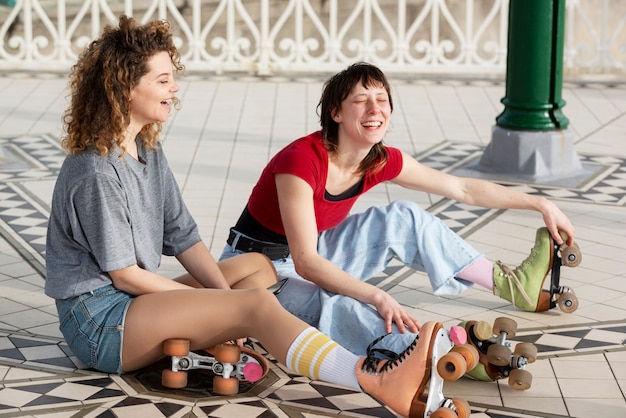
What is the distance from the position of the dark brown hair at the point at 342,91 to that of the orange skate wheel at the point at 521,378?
2.76 feet

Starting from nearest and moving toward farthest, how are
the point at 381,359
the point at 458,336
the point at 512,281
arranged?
the point at 458,336 < the point at 381,359 < the point at 512,281

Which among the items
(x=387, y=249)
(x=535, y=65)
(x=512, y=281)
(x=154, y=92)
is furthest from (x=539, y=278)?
(x=535, y=65)

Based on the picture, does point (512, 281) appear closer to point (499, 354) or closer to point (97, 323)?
point (499, 354)

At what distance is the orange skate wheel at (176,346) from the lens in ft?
11.3

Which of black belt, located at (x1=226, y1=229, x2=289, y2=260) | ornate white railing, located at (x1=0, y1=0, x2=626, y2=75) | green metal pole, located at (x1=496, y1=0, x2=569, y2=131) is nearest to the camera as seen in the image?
black belt, located at (x1=226, y1=229, x2=289, y2=260)

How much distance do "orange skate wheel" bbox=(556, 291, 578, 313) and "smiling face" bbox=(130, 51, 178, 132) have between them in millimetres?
1553

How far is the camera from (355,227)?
4039 mm

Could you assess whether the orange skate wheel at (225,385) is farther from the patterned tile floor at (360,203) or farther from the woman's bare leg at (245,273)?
the woman's bare leg at (245,273)

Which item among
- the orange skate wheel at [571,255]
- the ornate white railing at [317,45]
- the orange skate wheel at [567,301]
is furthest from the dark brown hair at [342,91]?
the ornate white railing at [317,45]

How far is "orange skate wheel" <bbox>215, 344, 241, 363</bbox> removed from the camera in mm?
3480

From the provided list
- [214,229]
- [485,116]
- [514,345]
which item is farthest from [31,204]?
[485,116]

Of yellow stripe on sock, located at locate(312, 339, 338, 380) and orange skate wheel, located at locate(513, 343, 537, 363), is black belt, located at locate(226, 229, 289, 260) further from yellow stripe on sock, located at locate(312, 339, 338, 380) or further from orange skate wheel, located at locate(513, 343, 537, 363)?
orange skate wheel, located at locate(513, 343, 537, 363)

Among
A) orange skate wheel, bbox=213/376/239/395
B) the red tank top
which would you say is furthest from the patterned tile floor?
the red tank top

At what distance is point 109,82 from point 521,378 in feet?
4.77
